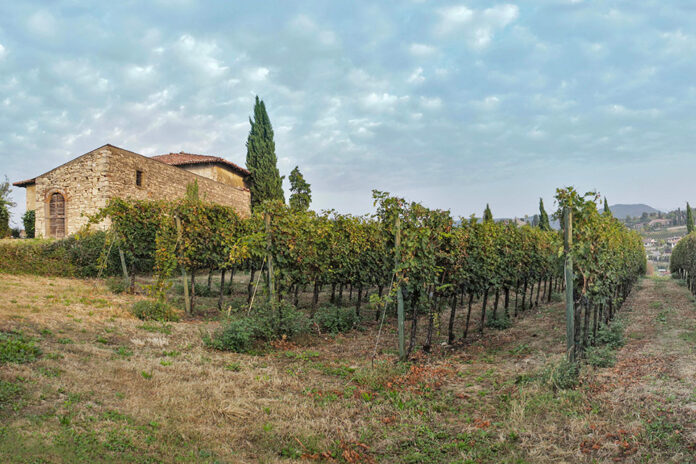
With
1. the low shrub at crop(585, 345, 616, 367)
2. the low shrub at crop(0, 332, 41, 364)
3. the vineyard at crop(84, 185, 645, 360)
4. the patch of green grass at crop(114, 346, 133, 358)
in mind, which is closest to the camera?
the low shrub at crop(0, 332, 41, 364)

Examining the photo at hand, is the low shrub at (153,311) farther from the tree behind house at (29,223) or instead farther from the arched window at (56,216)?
the tree behind house at (29,223)

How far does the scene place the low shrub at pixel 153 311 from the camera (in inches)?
364

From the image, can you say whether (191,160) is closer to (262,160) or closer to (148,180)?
(262,160)

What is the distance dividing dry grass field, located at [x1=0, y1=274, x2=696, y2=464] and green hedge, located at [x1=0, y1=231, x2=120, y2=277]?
8.06m

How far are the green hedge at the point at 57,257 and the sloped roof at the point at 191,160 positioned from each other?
1386cm

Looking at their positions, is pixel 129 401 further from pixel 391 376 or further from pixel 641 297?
pixel 641 297

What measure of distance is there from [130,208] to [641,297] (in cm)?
2206

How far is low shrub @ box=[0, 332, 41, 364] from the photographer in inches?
195

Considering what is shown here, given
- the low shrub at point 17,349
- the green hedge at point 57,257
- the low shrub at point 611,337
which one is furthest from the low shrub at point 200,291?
the low shrub at point 611,337

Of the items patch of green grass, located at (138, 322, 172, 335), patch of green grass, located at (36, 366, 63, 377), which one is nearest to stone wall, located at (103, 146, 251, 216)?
patch of green grass, located at (138, 322, 172, 335)

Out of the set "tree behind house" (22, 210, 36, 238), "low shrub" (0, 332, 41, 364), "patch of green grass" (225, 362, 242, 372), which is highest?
"tree behind house" (22, 210, 36, 238)

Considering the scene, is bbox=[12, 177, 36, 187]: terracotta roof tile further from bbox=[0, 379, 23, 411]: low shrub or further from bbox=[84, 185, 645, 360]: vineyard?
bbox=[0, 379, 23, 411]: low shrub

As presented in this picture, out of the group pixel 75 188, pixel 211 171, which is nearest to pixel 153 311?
pixel 75 188

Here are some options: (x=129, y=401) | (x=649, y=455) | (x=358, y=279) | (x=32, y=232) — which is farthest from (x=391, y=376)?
(x=32, y=232)
